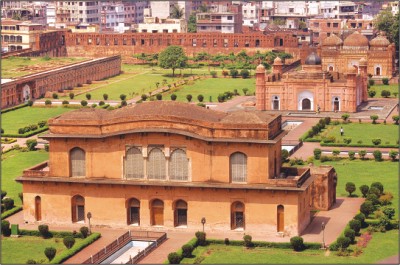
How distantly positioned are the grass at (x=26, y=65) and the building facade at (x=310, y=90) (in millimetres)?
19640

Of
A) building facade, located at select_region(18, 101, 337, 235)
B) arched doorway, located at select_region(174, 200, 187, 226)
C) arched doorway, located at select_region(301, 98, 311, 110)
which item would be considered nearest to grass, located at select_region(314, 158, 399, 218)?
building facade, located at select_region(18, 101, 337, 235)

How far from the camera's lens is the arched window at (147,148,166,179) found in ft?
140

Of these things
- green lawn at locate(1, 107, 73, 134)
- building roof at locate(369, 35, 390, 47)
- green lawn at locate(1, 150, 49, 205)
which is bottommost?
green lawn at locate(1, 150, 49, 205)

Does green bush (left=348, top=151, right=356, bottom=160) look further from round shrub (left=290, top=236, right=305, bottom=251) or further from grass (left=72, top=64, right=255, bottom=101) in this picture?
grass (left=72, top=64, right=255, bottom=101)

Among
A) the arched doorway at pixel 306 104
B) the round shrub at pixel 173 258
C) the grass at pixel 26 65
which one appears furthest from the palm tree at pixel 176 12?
the round shrub at pixel 173 258

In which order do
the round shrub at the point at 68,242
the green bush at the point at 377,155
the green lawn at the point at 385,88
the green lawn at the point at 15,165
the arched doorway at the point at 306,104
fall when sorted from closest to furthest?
the round shrub at the point at 68,242, the green lawn at the point at 15,165, the green bush at the point at 377,155, the arched doorway at the point at 306,104, the green lawn at the point at 385,88

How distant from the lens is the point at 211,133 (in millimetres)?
42250

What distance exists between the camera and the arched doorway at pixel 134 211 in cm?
4294

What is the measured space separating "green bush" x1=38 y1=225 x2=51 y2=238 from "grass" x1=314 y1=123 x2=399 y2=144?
2514cm

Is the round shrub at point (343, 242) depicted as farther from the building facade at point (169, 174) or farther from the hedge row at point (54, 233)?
the hedge row at point (54, 233)

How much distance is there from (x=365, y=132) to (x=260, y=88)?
1215 cm

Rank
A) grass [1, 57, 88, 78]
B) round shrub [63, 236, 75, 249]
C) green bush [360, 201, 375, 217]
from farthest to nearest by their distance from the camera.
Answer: grass [1, 57, 88, 78] < green bush [360, 201, 375, 217] < round shrub [63, 236, 75, 249]

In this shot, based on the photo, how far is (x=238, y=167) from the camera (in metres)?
42.0

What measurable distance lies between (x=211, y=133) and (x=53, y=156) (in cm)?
637
